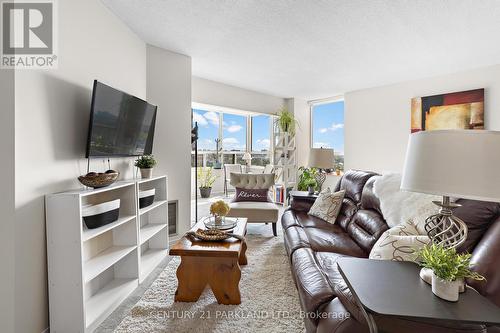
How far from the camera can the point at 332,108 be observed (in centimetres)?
625

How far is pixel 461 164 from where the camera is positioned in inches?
37.6

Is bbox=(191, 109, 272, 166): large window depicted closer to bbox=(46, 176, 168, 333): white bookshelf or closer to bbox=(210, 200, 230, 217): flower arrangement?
bbox=(46, 176, 168, 333): white bookshelf

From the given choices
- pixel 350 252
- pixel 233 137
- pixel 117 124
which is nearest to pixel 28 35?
pixel 117 124

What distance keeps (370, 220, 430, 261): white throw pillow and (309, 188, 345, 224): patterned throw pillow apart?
1170 millimetres

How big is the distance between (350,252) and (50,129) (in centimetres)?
239

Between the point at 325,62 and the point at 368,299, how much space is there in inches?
140

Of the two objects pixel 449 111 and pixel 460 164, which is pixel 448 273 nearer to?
pixel 460 164

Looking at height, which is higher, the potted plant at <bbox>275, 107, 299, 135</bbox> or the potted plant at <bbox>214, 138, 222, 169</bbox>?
the potted plant at <bbox>275, 107, 299, 135</bbox>

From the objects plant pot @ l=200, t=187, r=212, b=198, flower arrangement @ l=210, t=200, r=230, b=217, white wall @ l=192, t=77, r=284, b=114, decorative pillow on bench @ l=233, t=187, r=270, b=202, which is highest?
white wall @ l=192, t=77, r=284, b=114

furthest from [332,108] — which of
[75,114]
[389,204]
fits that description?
[75,114]

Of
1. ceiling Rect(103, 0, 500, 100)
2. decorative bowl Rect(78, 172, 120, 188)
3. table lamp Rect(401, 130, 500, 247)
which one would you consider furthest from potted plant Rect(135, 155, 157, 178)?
table lamp Rect(401, 130, 500, 247)

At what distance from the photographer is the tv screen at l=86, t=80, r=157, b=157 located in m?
2.07

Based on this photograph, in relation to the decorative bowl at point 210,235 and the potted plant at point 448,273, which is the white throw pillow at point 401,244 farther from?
the decorative bowl at point 210,235

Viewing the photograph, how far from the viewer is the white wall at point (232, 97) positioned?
4801 millimetres
